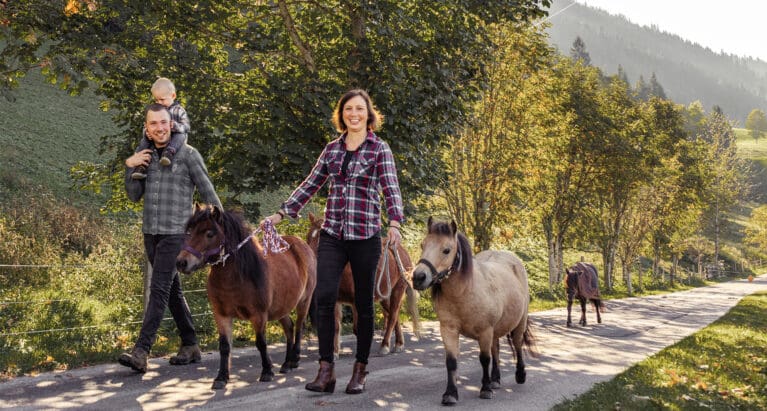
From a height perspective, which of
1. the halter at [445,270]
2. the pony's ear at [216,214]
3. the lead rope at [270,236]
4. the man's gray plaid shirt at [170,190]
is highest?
the man's gray plaid shirt at [170,190]

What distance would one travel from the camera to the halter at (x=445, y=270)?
5.81 meters

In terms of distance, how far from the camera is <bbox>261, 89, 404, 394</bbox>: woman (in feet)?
20.2

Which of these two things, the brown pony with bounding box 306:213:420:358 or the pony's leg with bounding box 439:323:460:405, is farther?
the brown pony with bounding box 306:213:420:358

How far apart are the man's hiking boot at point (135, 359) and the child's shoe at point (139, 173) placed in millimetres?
1849

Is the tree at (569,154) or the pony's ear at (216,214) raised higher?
the tree at (569,154)

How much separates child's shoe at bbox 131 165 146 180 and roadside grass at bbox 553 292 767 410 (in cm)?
496

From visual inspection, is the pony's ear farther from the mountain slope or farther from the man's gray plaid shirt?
the mountain slope

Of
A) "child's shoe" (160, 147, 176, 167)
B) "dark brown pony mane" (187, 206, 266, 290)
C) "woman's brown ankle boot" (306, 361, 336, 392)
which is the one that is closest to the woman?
"woman's brown ankle boot" (306, 361, 336, 392)

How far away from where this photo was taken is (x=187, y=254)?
6.04 metres

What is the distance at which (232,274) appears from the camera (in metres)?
6.56

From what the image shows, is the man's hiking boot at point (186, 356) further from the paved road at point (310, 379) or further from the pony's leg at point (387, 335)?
the pony's leg at point (387, 335)

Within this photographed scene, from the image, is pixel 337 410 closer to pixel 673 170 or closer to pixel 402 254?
pixel 402 254

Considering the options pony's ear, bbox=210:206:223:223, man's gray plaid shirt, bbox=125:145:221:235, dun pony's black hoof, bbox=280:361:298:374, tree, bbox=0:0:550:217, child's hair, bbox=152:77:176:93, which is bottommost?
dun pony's black hoof, bbox=280:361:298:374

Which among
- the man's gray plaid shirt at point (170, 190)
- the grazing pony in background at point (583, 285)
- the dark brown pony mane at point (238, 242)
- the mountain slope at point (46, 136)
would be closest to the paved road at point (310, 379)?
the dark brown pony mane at point (238, 242)
